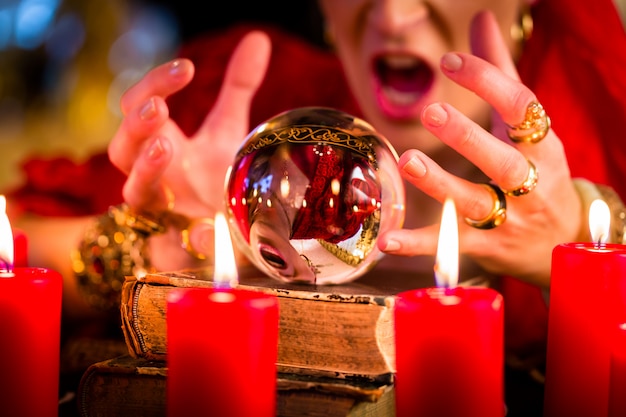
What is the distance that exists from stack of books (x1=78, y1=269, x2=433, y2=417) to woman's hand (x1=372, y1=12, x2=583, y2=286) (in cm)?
9

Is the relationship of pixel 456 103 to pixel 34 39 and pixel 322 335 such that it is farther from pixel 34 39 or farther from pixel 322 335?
pixel 34 39

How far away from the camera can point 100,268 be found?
980mm

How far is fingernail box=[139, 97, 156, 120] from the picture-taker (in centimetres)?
76

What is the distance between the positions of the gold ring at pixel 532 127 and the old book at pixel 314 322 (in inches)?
8.2

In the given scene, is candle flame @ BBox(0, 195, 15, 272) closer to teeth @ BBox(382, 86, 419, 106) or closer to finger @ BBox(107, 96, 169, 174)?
finger @ BBox(107, 96, 169, 174)

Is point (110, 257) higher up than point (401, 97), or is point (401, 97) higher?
point (401, 97)

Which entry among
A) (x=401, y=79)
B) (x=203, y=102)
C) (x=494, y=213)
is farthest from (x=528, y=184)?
(x=203, y=102)

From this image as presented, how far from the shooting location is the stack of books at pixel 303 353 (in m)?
0.56

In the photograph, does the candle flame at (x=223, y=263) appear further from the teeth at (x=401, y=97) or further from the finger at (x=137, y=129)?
the teeth at (x=401, y=97)

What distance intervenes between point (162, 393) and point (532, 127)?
0.43 m

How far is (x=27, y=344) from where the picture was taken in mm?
540

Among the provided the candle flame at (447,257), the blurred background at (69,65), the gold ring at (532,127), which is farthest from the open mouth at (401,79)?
the blurred background at (69,65)

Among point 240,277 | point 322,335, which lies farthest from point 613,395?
point 240,277

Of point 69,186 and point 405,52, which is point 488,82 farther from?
point 69,186
